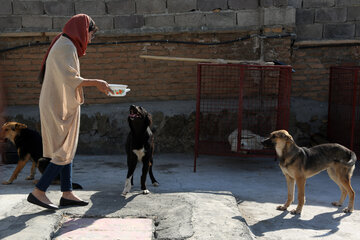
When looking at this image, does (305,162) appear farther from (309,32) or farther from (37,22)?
(37,22)

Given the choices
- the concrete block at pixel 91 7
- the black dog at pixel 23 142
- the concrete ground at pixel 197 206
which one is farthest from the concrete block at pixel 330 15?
the black dog at pixel 23 142

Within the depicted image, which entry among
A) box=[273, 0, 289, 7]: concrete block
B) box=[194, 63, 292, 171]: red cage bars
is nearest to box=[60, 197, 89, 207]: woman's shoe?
box=[194, 63, 292, 171]: red cage bars

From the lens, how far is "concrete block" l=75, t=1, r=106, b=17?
7117 mm

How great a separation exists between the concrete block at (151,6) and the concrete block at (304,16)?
101 inches

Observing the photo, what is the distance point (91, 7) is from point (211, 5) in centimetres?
221

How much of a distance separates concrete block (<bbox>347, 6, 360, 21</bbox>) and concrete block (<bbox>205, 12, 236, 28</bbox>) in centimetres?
222

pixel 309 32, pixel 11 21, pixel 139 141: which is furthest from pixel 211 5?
pixel 11 21

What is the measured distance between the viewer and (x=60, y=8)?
7109 mm

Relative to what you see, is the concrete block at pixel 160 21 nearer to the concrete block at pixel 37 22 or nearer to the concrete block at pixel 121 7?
the concrete block at pixel 121 7

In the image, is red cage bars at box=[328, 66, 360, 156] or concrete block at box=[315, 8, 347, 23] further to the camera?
concrete block at box=[315, 8, 347, 23]

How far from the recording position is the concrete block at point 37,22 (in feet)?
23.4

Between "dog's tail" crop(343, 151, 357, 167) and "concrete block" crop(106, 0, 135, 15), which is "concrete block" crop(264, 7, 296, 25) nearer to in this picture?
"concrete block" crop(106, 0, 135, 15)

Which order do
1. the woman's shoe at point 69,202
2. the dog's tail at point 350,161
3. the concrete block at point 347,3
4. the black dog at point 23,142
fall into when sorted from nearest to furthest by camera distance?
1. the woman's shoe at point 69,202
2. the dog's tail at point 350,161
3. the black dog at point 23,142
4. the concrete block at point 347,3

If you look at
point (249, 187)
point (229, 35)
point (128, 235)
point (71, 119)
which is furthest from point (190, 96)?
point (128, 235)
